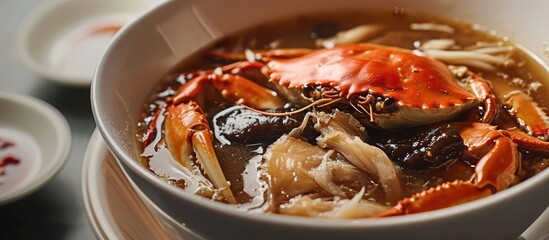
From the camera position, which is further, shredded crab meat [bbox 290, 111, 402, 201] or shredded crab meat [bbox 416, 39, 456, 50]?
shredded crab meat [bbox 416, 39, 456, 50]

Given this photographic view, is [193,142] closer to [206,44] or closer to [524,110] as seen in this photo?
[206,44]

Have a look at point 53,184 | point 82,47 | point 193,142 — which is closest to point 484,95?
point 193,142

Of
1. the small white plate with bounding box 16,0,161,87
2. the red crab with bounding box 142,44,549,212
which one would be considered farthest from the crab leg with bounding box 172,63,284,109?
the small white plate with bounding box 16,0,161,87

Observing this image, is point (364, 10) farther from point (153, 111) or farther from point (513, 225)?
point (513, 225)

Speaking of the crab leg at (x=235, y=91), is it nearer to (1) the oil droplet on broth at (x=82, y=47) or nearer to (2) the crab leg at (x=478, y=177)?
(2) the crab leg at (x=478, y=177)

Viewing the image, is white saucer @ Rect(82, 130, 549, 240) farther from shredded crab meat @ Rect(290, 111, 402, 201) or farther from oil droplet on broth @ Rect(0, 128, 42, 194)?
oil droplet on broth @ Rect(0, 128, 42, 194)

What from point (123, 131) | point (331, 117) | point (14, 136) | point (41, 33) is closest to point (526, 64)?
point (331, 117)

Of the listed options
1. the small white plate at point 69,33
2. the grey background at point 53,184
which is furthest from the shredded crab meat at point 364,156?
the small white plate at point 69,33
